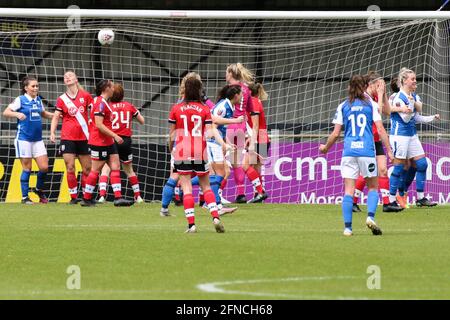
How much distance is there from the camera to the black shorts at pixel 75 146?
2148cm

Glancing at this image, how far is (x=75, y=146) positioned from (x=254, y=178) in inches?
130

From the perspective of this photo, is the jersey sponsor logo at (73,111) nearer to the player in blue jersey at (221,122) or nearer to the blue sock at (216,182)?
the player in blue jersey at (221,122)

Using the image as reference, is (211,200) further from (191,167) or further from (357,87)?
(357,87)

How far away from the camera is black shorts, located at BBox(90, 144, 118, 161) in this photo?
67.2 ft

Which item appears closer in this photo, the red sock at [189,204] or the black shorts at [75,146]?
the red sock at [189,204]

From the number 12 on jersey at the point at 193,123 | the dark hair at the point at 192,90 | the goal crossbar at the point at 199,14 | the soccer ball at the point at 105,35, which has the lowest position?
the number 12 on jersey at the point at 193,123

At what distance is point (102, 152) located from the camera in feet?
67.3

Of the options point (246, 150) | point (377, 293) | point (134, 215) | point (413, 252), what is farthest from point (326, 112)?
point (377, 293)

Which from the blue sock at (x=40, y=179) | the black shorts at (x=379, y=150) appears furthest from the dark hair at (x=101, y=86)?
the black shorts at (x=379, y=150)

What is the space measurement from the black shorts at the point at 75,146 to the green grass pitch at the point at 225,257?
9.10 feet

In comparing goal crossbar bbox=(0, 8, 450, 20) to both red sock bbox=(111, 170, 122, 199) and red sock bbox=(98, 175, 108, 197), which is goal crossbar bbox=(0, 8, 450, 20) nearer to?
red sock bbox=(111, 170, 122, 199)

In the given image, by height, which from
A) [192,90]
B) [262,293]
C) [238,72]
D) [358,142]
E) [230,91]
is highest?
[238,72]

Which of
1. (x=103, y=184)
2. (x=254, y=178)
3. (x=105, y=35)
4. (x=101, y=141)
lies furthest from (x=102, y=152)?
(x=254, y=178)
